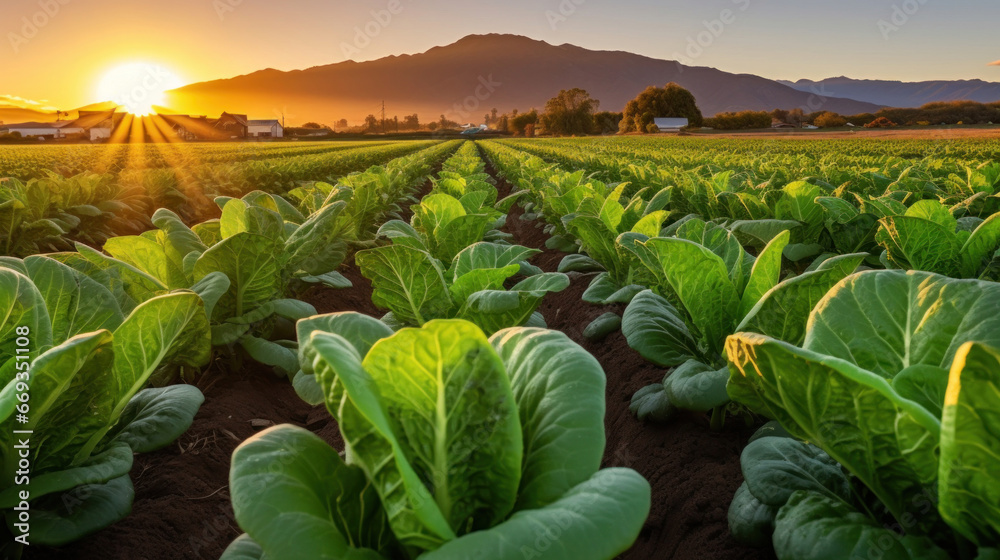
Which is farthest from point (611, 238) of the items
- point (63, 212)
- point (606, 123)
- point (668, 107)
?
point (606, 123)

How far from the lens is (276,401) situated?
3389 millimetres

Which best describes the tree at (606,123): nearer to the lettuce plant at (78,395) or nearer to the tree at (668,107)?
the tree at (668,107)

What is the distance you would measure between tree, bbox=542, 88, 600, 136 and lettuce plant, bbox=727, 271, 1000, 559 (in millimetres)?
81180

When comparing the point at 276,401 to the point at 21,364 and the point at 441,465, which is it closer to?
the point at 21,364

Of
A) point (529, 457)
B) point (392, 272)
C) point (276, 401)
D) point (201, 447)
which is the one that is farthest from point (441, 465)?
point (276, 401)

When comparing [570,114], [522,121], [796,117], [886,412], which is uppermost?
[522,121]

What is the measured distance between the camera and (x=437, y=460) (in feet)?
3.70

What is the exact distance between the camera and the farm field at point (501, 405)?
3.35 ft

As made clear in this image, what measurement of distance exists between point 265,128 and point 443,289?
10475 cm

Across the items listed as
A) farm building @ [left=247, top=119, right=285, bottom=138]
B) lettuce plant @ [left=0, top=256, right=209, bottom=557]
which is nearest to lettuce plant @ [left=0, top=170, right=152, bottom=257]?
lettuce plant @ [left=0, top=256, right=209, bottom=557]

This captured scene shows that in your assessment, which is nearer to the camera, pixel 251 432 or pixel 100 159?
pixel 251 432

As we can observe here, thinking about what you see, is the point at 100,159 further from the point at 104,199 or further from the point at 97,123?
the point at 97,123

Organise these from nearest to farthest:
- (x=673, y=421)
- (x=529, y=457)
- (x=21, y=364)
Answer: (x=529, y=457)
(x=21, y=364)
(x=673, y=421)

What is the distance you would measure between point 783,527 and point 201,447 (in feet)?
7.87
